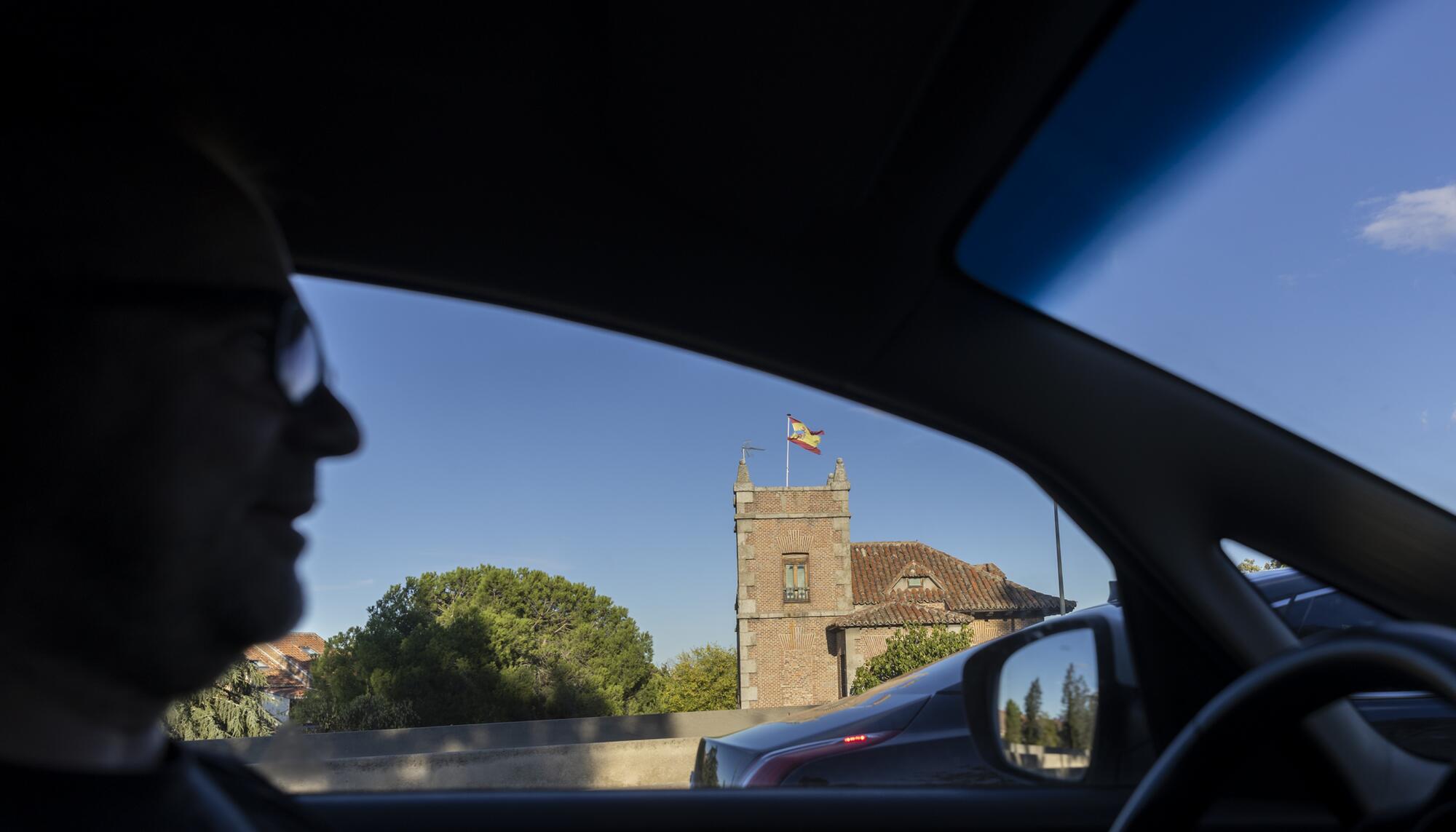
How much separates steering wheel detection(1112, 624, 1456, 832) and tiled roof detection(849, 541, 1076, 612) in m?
1.62

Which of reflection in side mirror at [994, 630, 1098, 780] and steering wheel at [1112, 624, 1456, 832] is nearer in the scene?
steering wheel at [1112, 624, 1456, 832]

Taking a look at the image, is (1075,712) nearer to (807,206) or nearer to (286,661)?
(807,206)

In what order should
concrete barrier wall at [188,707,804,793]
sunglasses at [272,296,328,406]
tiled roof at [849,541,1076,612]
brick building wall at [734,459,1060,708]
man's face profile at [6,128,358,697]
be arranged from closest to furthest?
1. man's face profile at [6,128,358,697]
2. sunglasses at [272,296,328,406]
3. concrete barrier wall at [188,707,804,793]
4. tiled roof at [849,541,1076,612]
5. brick building wall at [734,459,1060,708]

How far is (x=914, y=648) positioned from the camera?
761 cm

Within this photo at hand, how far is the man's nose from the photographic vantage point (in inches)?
39.4

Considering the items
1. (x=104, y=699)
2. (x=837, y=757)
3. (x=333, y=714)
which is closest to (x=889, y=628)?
(x=333, y=714)

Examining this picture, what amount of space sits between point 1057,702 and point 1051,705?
0.07 ft

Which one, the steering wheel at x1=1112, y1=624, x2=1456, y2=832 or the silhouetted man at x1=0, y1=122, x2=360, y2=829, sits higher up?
the silhouetted man at x1=0, y1=122, x2=360, y2=829

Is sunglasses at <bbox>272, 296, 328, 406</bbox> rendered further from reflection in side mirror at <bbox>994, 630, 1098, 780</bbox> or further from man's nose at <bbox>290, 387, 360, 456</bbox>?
reflection in side mirror at <bbox>994, 630, 1098, 780</bbox>

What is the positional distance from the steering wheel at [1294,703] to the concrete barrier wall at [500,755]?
1.15 m

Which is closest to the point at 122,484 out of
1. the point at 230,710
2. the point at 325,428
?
the point at 325,428

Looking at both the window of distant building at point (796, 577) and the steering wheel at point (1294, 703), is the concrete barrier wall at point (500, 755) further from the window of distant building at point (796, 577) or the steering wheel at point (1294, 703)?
the window of distant building at point (796, 577)

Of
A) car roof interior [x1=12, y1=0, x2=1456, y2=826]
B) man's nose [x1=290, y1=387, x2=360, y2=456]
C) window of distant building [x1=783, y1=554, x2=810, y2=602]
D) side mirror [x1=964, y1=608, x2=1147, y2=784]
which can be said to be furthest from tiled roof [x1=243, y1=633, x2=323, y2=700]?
window of distant building [x1=783, y1=554, x2=810, y2=602]

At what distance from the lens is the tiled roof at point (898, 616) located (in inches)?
243
